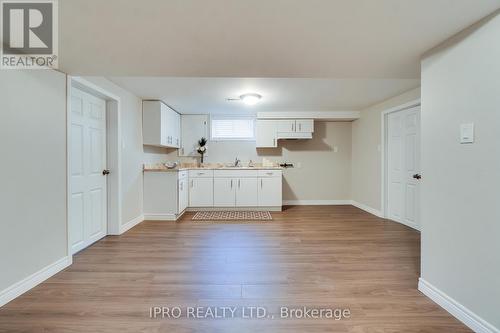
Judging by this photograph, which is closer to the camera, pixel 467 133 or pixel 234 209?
pixel 467 133

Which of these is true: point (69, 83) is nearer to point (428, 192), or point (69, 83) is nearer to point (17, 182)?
point (17, 182)

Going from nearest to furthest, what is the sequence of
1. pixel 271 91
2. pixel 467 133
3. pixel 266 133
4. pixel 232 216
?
pixel 467 133
pixel 271 91
pixel 232 216
pixel 266 133

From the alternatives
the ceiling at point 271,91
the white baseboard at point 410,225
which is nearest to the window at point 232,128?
the ceiling at point 271,91

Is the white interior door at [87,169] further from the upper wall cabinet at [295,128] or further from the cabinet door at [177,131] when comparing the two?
the upper wall cabinet at [295,128]

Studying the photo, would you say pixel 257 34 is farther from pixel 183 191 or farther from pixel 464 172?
pixel 183 191

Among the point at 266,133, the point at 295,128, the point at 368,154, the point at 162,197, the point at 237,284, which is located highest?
the point at 295,128

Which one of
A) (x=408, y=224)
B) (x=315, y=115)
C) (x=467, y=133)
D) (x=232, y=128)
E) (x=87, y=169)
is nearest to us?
(x=467, y=133)

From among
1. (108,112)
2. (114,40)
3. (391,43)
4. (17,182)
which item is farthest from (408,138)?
(17,182)

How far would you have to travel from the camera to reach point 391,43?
68.1 inches

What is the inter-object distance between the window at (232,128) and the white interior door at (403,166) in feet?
9.77

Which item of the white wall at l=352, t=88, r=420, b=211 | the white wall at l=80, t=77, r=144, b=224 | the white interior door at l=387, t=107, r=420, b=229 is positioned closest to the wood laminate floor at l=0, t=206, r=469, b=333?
the white wall at l=80, t=77, r=144, b=224

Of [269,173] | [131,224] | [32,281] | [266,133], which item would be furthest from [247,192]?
[32,281]

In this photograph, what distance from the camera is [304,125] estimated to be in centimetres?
531

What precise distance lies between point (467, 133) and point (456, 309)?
122 centimetres
